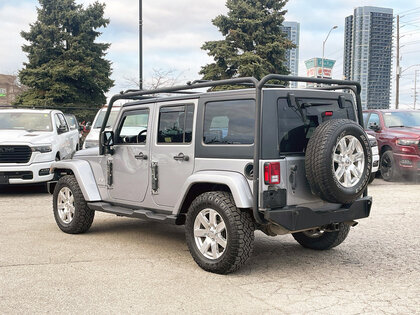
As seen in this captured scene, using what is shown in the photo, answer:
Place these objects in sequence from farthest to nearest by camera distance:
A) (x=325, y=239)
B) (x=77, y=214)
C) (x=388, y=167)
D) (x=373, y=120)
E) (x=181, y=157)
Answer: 1. (x=373, y=120)
2. (x=388, y=167)
3. (x=77, y=214)
4. (x=325, y=239)
5. (x=181, y=157)

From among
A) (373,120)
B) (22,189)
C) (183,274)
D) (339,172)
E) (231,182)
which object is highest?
(373,120)

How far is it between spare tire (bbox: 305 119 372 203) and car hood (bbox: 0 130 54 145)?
740 centimetres

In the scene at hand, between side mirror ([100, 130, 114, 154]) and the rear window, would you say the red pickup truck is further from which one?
side mirror ([100, 130, 114, 154])

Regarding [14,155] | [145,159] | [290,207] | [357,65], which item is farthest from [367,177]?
[357,65]

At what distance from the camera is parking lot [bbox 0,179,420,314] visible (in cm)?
406

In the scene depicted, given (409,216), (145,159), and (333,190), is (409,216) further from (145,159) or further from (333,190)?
(145,159)

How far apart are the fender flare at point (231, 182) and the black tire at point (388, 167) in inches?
361

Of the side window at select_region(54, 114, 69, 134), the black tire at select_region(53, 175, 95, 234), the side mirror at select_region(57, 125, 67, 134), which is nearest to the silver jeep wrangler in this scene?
the black tire at select_region(53, 175, 95, 234)

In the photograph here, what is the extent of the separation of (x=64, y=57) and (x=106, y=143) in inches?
1213

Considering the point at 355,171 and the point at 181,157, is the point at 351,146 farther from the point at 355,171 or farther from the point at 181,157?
the point at 181,157

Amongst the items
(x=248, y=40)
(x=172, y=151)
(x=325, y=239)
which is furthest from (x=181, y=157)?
(x=248, y=40)

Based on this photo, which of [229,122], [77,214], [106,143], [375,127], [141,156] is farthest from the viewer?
[375,127]

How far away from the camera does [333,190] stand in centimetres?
460

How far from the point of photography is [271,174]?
179 inches
